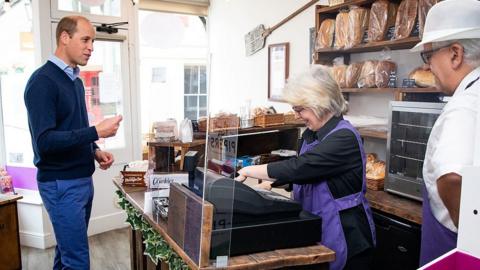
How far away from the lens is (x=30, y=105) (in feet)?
6.43

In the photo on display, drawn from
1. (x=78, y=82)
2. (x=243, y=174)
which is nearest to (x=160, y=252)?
(x=243, y=174)

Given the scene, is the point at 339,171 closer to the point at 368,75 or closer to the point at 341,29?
the point at 368,75

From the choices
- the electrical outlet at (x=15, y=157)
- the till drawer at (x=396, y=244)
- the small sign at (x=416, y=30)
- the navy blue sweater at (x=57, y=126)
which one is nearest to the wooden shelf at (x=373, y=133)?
the till drawer at (x=396, y=244)

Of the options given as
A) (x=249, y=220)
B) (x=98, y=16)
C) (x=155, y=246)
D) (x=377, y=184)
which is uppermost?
(x=98, y=16)

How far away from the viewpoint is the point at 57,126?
207 centimetres

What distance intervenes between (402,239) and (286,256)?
3.30 feet

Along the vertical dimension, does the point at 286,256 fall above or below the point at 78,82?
below

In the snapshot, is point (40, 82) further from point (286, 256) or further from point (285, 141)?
point (285, 141)

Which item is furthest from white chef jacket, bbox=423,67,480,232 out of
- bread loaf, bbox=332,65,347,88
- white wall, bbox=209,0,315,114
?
white wall, bbox=209,0,315,114

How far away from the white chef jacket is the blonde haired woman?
0.32 m

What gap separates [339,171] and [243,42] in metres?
3.32

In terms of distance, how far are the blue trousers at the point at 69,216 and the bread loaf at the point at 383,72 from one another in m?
1.89

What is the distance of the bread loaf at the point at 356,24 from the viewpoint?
2576 millimetres

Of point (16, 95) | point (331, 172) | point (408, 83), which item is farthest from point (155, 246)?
point (16, 95)
